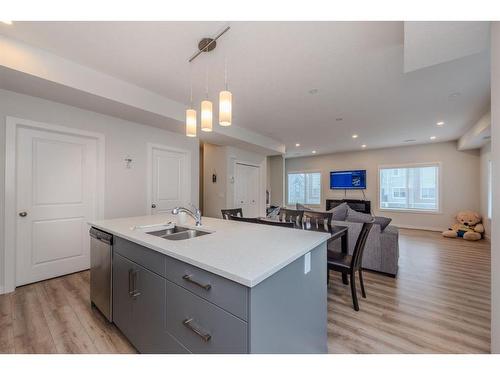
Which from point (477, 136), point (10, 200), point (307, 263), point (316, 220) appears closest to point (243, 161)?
point (316, 220)

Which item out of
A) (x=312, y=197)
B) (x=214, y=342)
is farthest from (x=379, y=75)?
(x=312, y=197)

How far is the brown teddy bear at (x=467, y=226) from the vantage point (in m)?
5.02

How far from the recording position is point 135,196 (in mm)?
3576

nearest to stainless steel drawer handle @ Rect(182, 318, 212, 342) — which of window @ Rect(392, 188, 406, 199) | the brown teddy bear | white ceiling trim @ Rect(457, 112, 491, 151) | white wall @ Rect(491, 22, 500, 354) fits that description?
white wall @ Rect(491, 22, 500, 354)

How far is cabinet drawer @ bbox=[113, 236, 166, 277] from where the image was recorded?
4.40 ft

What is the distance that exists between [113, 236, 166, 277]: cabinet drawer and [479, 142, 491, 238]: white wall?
6815 mm

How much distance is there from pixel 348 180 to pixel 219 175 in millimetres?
4708

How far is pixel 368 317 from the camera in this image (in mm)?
2008

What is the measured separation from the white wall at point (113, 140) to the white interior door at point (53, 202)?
16 centimetres

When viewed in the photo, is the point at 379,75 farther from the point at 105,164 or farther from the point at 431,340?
the point at 105,164

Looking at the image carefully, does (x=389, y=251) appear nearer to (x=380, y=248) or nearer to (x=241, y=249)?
(x=380, y=248)

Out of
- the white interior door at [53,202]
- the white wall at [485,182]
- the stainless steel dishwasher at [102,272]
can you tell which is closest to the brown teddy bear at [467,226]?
the white wall at [485,182]

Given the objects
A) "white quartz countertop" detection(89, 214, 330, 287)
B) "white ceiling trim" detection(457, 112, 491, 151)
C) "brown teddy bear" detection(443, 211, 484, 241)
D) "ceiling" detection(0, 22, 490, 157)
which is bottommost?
"brown teddy bear" detection(443, 211, 484, 241)

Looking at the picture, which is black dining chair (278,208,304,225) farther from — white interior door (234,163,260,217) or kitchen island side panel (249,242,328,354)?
white interior door (234,163,260,217)
